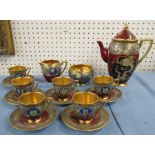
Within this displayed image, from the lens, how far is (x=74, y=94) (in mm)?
587

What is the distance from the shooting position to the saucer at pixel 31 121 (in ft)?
1.66

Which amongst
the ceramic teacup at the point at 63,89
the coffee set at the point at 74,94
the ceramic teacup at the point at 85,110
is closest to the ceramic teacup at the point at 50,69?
the coffee set at the point at 74,94

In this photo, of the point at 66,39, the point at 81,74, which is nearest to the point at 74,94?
the point at 81,74

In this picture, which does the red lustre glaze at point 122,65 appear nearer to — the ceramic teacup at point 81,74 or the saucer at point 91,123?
the ceramic teacup at point 81,74

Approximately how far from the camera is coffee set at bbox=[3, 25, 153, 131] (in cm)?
52

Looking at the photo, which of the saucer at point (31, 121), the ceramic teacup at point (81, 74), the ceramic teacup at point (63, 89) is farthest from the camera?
the ceramic teacup at point (81, 74)

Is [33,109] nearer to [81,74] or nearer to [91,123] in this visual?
[91,123]

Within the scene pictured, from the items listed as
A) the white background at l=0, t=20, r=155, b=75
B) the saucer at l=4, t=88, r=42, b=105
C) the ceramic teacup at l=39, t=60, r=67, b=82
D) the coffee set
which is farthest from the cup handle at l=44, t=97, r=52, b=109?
the white background at l=0, t=20, r=155, b=75

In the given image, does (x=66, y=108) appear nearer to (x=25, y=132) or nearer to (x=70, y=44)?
(x=25, y=132)

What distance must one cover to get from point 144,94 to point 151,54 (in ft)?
0.89

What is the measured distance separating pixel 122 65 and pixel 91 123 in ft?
0.91

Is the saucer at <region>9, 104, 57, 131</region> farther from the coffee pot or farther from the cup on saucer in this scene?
the coffee pot

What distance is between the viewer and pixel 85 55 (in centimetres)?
90
